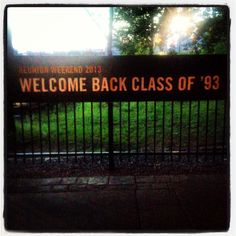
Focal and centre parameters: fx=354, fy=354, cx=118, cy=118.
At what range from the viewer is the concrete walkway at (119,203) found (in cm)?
328

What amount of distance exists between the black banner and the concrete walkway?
40.5 inches

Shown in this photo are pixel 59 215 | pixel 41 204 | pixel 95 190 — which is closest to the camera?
pixel 59 215

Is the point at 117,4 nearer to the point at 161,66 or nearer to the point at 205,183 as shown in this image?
Result: the point at 161,66

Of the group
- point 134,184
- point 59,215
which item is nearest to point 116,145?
point 134,184

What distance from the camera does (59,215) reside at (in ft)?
11.5

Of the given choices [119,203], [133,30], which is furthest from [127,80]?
[133,30]

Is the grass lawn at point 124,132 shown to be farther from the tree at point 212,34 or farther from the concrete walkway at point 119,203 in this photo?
the tree at point 212,34

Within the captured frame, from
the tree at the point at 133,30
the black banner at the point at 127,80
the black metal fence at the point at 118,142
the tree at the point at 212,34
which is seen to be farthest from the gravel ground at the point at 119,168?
the tree at the point at 133,30

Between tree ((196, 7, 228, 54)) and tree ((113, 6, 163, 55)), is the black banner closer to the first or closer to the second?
tree ((196, 7, 228, 54))

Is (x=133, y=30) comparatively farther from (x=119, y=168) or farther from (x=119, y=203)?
(x=119, y=203)

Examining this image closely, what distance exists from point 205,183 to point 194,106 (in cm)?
636

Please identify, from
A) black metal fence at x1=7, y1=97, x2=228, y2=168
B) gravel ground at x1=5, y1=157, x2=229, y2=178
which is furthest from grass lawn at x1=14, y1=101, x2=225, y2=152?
gravel ground at x1=5, y1=157, x2=229, y2=178

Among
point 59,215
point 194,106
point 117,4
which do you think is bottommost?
point 59,215
